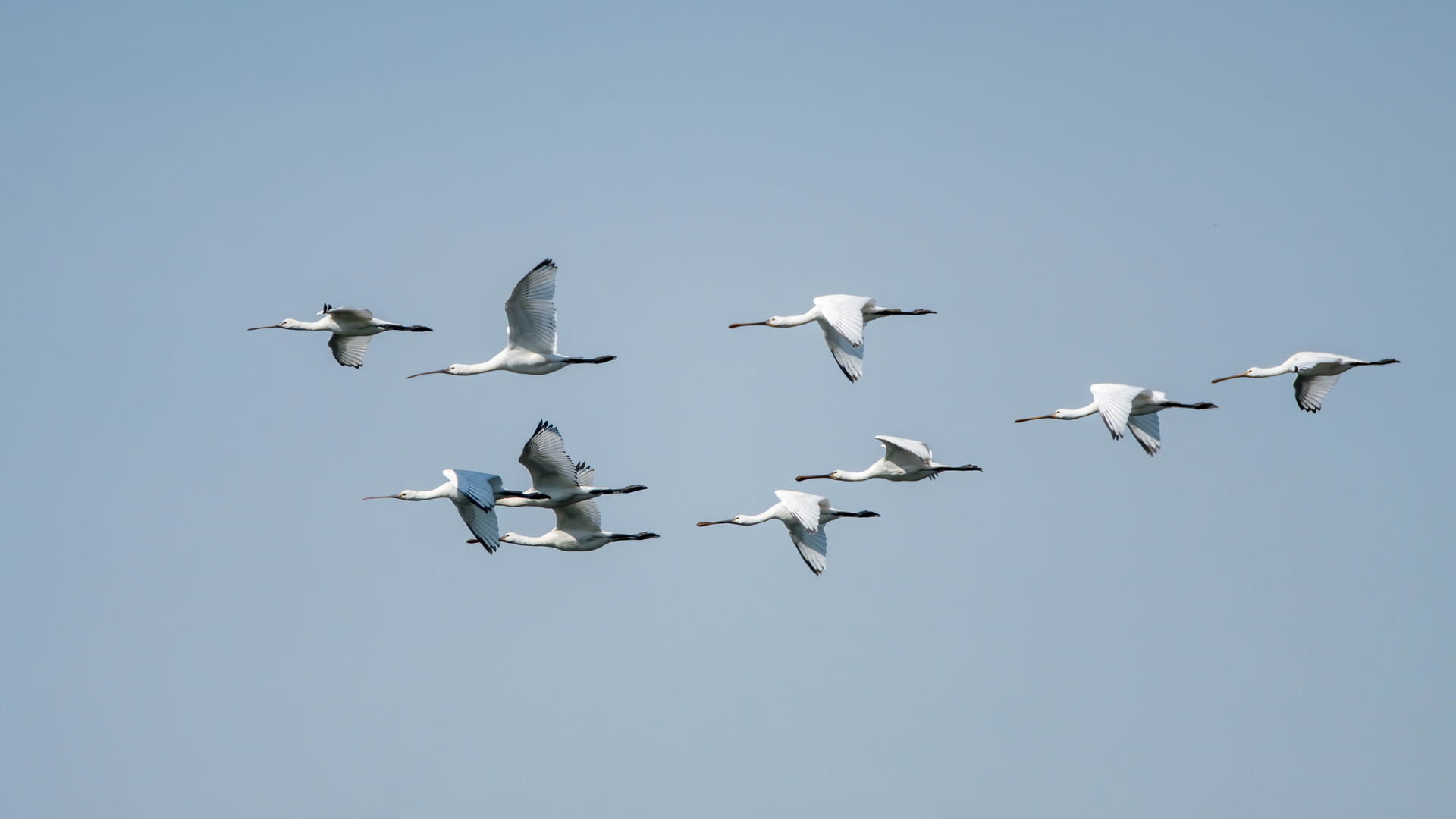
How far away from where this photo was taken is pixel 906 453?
109 ft

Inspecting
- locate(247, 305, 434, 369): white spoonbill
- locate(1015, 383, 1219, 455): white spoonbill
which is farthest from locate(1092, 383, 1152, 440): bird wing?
locate(247, 305, 434, 369): white spoonbill

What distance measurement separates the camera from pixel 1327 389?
111 feet

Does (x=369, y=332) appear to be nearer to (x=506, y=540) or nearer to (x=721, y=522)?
(x=506, y=540)

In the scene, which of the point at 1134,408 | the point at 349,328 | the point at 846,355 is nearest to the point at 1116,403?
the point at 1134,408

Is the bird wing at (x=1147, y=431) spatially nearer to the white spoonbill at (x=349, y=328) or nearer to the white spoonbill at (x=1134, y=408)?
the white spoonbill at (x=1134, y=408)

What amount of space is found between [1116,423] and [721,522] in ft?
28.6

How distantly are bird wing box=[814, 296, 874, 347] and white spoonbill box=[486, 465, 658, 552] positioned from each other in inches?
226

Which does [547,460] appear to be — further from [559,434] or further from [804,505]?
[804,505]

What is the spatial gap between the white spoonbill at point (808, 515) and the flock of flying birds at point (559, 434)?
0.06 feet

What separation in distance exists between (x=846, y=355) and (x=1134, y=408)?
5049 mm

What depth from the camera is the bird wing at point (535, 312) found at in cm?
3078

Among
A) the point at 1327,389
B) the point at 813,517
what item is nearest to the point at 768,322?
the point at 813,517

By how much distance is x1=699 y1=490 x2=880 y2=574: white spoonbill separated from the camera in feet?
108

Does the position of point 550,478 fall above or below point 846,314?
below
